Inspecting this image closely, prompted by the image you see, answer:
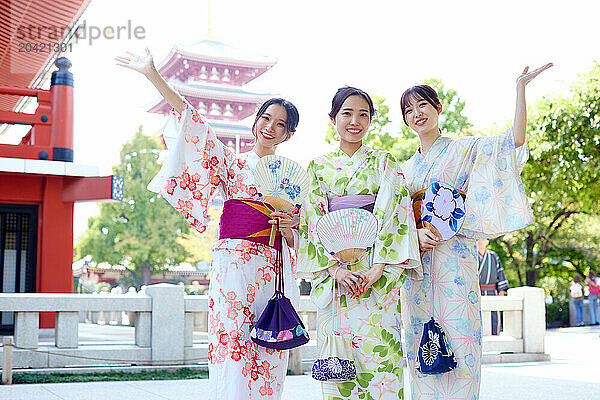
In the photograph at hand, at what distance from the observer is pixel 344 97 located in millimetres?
3350

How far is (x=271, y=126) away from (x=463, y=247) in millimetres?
1178

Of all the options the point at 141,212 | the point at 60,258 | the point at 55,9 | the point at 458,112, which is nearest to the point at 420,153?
the point at 55,9

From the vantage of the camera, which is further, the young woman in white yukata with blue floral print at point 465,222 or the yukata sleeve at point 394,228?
the young woman in white yukata with blue floral print at point 465,222

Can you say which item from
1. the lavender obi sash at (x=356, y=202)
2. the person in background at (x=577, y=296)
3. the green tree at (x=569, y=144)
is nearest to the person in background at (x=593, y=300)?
the person in background at (x=577, y=296)

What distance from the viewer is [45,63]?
1044 cm

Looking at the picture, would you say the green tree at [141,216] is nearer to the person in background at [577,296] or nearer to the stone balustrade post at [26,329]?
the person in background at [577,296]

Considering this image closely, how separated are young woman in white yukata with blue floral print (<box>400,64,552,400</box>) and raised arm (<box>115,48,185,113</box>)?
47.9 inches

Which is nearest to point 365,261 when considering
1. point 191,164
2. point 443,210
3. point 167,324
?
point 443,210

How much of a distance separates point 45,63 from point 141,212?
52.6 feet

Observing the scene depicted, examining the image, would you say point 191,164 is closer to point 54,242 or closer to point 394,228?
point 394,228

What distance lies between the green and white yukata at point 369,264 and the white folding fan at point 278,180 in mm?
117

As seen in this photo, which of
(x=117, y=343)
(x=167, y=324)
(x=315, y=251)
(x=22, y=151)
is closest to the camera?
(x=315, y=251)

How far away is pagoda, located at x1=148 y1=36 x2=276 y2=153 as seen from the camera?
107ft

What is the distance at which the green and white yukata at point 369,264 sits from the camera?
10.0 feet
